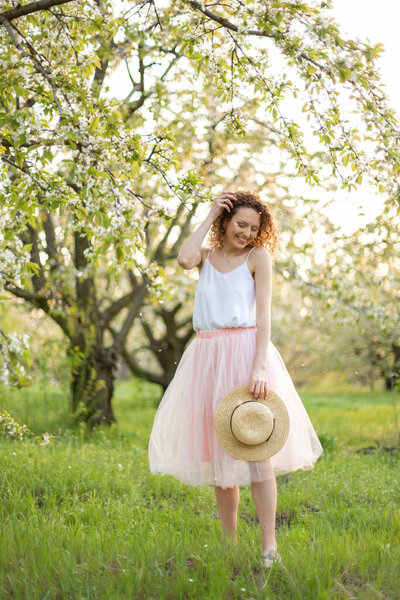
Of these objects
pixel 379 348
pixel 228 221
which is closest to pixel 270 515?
pixel 228 221

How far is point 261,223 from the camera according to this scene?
3.65 m

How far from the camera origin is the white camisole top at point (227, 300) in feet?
11.0

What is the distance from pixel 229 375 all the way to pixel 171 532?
105cm

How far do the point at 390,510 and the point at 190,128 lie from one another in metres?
5.55

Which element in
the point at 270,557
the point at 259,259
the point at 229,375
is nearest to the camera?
the point at 270,557

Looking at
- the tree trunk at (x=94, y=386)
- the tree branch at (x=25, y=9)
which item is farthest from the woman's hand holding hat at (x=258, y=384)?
the tree trunk at (x=94, y=386)

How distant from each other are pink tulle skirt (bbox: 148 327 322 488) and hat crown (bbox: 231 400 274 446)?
0.17 meters

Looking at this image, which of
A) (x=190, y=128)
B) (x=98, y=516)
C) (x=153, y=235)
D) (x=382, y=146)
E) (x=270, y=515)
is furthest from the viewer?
(x=153, y=235)

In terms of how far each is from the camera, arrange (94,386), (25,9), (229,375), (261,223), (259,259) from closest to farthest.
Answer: (229,375)
(259,259)
(261,223)
(25,9)
(94,386)

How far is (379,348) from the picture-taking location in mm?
16500

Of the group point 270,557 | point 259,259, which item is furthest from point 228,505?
point 259,259

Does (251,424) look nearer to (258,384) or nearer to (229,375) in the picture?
(258,384)

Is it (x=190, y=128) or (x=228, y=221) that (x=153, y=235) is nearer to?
(x=190, y=128)

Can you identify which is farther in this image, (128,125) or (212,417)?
(128,125)
